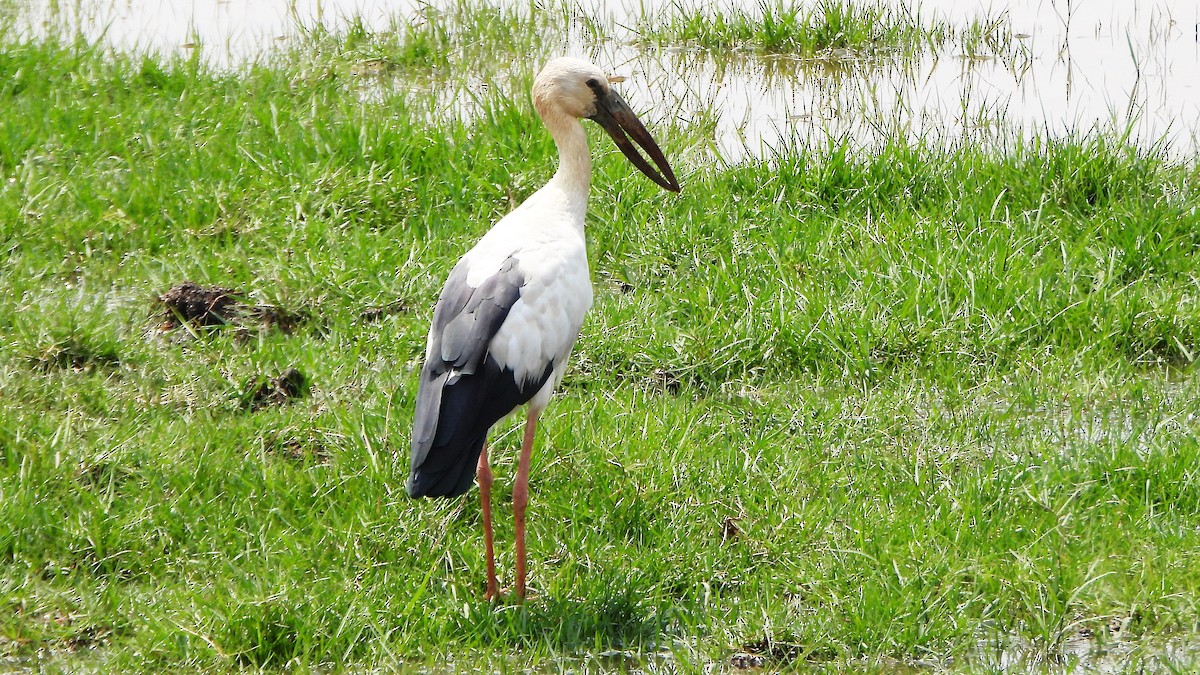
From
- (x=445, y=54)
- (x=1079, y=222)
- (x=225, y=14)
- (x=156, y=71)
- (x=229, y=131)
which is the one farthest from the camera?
(x=225, y=14)

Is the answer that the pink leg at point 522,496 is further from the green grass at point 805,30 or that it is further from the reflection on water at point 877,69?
the green grass at point 805,30

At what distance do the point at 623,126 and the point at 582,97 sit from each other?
0.61ft

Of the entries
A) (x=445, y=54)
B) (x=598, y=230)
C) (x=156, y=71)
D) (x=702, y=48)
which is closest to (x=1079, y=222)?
(x=598, y=230)

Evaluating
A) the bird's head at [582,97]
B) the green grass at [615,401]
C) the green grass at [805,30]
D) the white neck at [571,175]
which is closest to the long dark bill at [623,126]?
the bird's head at [582,97]

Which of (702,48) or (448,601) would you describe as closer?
(448,601)

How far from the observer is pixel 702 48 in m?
7.49

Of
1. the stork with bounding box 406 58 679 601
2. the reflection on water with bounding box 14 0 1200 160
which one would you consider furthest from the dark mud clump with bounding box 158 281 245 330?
the reflection on water with bounding box 14 0 1200 160

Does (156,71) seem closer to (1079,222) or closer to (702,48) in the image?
(702,48)

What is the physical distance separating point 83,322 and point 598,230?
181 centimetres

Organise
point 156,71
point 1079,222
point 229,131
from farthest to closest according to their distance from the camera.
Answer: point 156,71
point 229,131
point 1079,222

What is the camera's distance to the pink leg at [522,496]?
3877mm

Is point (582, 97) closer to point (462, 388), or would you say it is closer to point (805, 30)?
point (462, 388)

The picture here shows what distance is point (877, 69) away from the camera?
7254mm

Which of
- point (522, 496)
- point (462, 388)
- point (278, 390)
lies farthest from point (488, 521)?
point (278, 390)
